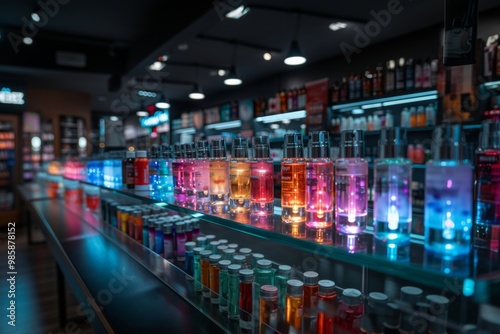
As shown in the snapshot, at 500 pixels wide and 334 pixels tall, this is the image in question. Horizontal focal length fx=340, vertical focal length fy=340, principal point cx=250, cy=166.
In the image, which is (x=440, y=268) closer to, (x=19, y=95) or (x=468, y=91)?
(x=468, y=91)

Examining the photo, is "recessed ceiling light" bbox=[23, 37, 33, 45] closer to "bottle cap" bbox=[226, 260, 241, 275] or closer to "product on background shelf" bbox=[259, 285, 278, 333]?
"bottle cap" bbox=[226, 260, 241, 275]

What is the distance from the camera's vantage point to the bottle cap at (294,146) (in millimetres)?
996

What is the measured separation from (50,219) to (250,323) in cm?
282

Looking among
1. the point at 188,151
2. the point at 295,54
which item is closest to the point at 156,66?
the point at 295,54

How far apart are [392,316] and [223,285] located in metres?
0.60

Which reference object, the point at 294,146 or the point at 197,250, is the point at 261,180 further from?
the point at 197,250

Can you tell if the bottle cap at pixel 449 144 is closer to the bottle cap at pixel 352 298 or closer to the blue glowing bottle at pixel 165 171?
the bottle cap at pixel 352 298

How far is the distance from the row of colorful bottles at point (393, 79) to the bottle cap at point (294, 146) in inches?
131

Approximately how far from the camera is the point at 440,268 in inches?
22.3

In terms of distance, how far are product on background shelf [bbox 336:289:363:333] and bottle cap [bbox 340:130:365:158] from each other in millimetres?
381

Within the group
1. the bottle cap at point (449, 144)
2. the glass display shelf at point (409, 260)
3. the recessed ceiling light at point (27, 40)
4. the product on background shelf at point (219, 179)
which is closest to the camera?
the glass display shelf at point (409, 260)

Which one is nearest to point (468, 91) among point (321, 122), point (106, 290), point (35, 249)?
point (321, 122)

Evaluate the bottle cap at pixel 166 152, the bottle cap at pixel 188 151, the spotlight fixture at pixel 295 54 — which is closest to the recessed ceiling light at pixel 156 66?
the spotlight fixture at pixel 295 54

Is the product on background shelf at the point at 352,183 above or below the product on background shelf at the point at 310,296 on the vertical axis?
above
